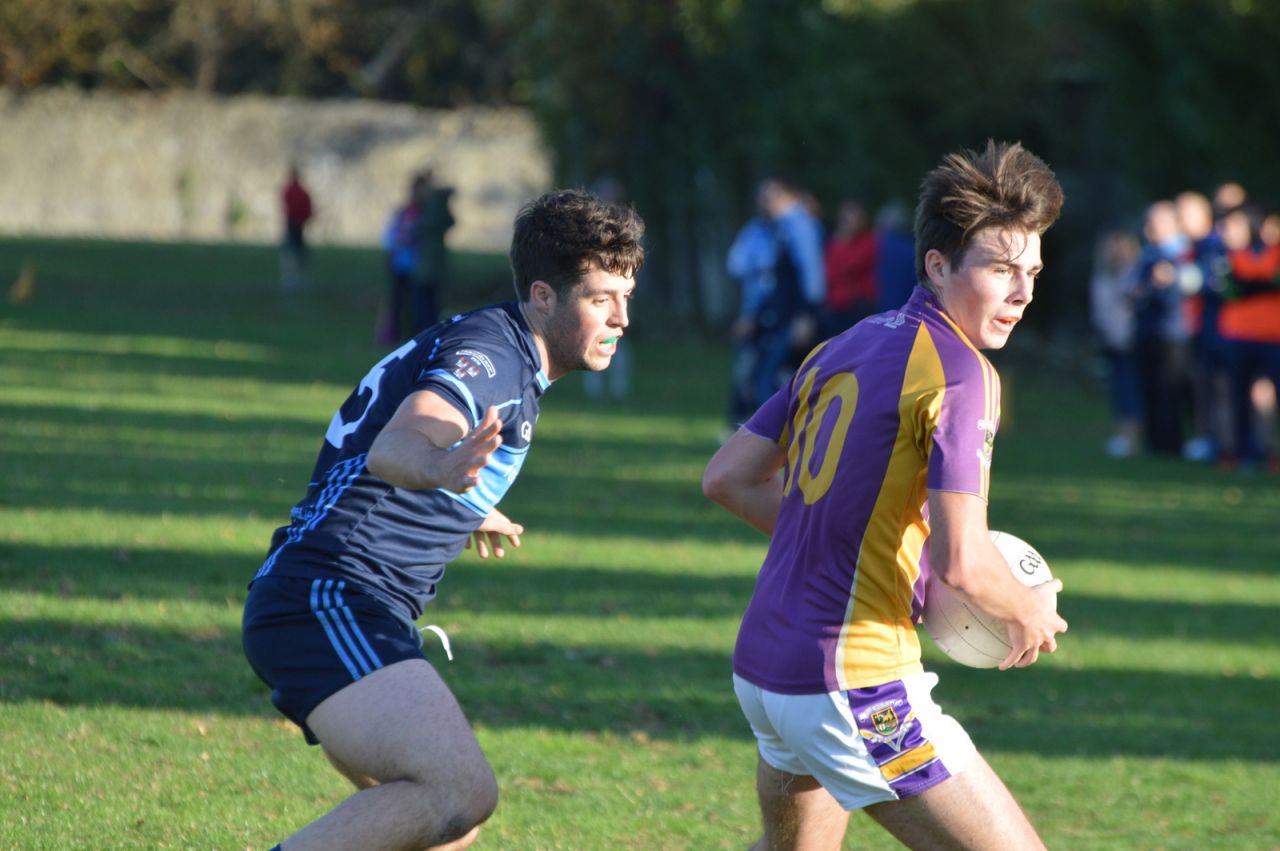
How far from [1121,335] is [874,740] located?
48.3ft

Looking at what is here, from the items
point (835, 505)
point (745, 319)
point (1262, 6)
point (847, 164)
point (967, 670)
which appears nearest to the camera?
point (835, 505)

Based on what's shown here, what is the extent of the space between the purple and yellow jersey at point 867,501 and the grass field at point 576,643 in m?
2.24

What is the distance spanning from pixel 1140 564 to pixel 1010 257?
870 centimetres

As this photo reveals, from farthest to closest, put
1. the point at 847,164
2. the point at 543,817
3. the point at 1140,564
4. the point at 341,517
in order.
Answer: the point at 847,164, the point at 1140,564, the point at 543,817, the point at 341,517

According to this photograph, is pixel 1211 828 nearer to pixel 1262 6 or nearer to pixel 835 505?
pixel 835 505

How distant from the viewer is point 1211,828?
21.3 feet

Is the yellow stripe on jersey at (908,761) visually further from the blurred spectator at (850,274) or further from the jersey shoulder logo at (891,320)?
the blurred spectator at (850,274)

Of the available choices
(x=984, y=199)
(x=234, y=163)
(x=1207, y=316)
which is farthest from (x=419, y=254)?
(x=234, y=163)

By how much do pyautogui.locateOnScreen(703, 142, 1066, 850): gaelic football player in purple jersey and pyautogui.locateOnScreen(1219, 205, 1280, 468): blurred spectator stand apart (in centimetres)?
1277

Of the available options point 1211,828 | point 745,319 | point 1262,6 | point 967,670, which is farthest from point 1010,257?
point 1262,6

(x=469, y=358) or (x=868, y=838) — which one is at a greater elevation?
(x=469, y=358)

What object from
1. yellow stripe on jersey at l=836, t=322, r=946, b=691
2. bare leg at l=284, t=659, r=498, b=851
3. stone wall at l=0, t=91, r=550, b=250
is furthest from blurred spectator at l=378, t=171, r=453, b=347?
stone wall at l=0, t=91, r=550, b=250

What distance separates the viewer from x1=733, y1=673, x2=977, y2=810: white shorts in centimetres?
368

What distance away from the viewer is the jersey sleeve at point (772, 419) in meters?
4.12
